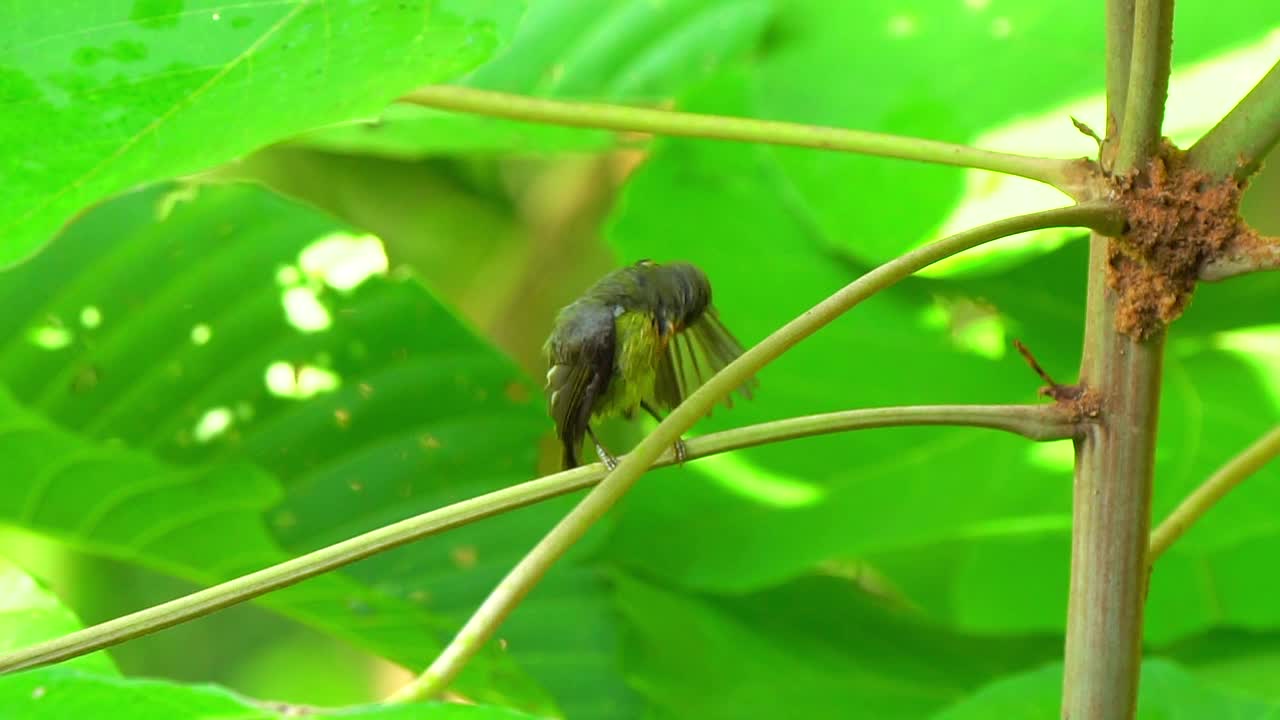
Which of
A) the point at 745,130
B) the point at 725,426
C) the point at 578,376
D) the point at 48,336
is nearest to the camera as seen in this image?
the point at 745,130

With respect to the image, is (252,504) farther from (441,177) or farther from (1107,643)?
(441,177)

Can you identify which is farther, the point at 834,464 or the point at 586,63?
the point at 586,63

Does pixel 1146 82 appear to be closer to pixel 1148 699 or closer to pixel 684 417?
pixel 684 417

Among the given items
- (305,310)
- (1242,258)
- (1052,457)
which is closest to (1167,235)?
(1242,258)

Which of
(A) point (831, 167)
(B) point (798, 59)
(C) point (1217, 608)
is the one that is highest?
(B) point (798, 59)

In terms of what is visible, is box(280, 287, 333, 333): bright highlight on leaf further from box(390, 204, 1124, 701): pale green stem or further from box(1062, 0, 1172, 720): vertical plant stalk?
box(1062, 0, 1172, 720): vertical plant stalk

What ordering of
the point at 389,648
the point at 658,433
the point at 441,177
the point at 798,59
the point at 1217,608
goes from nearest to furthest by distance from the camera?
the point at 658,433 < the point at 1217,608 < the point at 389,648 < the point at 798,59 < the point at 441,177

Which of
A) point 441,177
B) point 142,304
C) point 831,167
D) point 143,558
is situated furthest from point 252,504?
point 441,177
